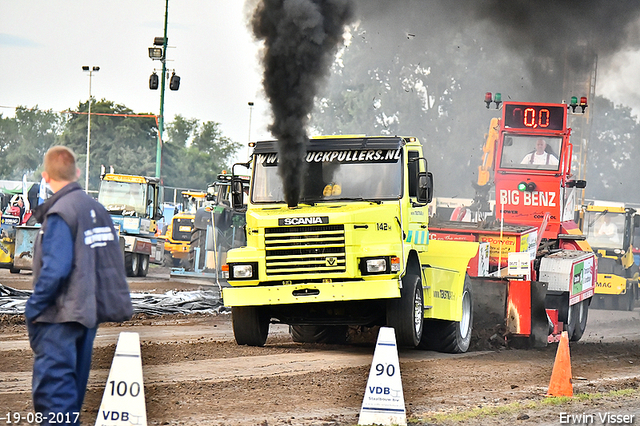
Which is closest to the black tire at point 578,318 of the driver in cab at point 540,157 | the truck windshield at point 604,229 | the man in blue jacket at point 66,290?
the driver in cab at point 540,157

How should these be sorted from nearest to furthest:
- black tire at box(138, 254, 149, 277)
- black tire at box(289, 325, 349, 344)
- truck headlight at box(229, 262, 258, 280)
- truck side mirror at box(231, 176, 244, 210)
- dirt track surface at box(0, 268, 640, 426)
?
dirt track surface at box(0, 268, 640, 426)
truck headlight at box(229, 262, 258, 280)
truck side mirror at box(231, 176, 244, 210)
black tire at box(289, 325, 349, 344)
black tire at box(138, 254, 149, 277)

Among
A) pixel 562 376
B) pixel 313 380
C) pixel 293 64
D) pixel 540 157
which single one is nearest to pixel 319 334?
pixel 293 64

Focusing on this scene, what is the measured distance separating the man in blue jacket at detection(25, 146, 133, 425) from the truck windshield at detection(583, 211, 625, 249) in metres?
23.2

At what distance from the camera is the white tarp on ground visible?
16141 millimetres

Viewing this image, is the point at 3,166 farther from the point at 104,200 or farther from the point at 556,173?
the point at 556,173


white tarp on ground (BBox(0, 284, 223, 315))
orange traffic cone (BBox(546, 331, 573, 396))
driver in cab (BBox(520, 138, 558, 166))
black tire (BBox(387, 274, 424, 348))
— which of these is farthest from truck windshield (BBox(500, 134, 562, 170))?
orange traffic cone (BBox(546, 331, 573, 396))

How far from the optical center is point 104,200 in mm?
29125

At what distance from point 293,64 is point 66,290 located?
7.57m

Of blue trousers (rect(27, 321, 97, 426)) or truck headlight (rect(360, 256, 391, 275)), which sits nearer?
blue trousers (rect(27, 321, 97, 426))

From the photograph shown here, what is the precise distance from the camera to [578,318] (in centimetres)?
1611

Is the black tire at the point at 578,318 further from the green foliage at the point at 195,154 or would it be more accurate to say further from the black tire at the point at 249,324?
the green foliage at the point at 195,154

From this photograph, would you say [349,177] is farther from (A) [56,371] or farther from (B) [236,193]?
(A) [56,371]

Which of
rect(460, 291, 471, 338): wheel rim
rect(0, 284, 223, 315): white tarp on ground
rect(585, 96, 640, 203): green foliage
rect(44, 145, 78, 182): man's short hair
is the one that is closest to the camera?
rect(44, 145, 78, 182): man's short hair

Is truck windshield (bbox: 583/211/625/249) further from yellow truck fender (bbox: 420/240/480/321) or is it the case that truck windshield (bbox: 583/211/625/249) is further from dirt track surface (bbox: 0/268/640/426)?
yellow truck fender (bbox: 420/240/480/321)
